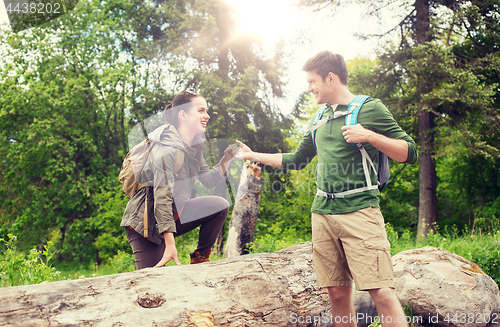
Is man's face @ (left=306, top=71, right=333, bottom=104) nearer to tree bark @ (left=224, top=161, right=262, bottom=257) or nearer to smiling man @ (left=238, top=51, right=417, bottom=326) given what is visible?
smiling man @ (left=238, top=51, right=417, bottom=326)

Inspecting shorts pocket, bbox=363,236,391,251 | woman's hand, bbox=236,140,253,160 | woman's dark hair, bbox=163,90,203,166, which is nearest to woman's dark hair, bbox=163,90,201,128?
woman's dark hair, bbox=163,90,203,166

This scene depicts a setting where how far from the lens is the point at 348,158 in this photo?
219 cm

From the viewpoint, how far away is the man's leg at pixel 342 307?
226 centimetres

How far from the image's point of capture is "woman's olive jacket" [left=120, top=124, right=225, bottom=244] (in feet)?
8.48

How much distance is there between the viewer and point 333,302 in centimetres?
230

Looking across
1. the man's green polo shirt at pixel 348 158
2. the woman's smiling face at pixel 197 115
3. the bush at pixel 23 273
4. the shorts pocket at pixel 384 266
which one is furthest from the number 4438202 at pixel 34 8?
the shorts pocket at pixel 384 266

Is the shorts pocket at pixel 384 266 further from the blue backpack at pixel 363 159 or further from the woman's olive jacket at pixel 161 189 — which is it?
the woman's olive jacket at pixel 161 189

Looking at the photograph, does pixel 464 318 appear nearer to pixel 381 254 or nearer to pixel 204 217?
pixel 381 254

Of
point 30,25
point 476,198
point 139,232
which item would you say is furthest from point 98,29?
point 476,198

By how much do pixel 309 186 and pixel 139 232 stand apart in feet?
34.9

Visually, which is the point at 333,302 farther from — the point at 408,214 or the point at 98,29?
the point at 98,29

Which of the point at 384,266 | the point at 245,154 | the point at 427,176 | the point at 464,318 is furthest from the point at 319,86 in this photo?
the point at 427,176

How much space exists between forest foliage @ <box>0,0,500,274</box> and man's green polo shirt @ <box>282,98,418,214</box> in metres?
7.22

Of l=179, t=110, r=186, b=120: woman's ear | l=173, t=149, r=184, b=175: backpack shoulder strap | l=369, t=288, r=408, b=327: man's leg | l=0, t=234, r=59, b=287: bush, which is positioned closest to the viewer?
l=369, t=288, r=408, b=327: man's leg
